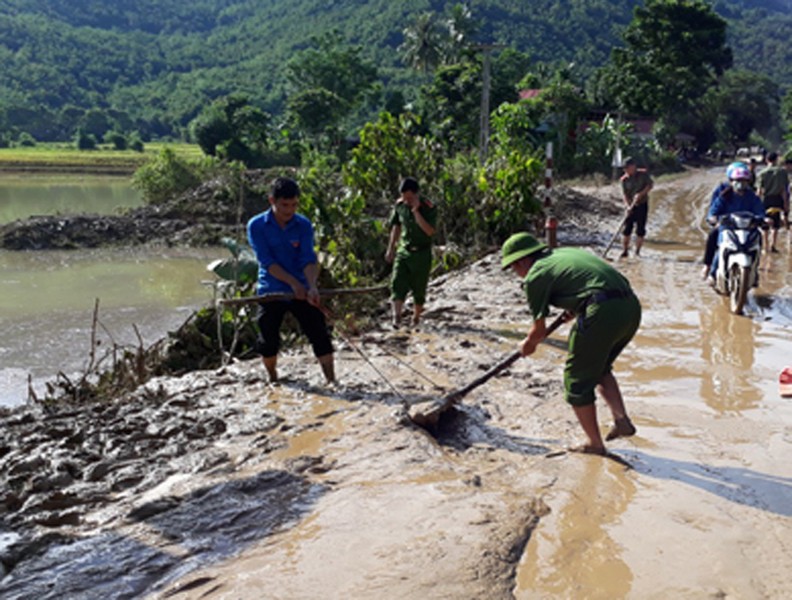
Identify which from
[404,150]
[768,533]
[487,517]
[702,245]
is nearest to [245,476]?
[487,517]

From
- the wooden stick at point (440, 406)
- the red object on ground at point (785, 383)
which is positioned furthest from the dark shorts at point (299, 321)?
the red object on ground at point (785, 383)

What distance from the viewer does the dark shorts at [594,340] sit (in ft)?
13.3

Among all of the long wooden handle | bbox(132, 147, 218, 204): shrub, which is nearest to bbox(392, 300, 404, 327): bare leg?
the long wooden handle

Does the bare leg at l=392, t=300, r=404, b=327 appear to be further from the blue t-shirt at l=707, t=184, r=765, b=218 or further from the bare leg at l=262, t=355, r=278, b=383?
the blue t-shirt at l=707, t=184, r=765, b=218

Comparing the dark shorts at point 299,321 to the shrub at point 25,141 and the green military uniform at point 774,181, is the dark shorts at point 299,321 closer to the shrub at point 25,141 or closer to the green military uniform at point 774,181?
the green military uniform at point 774,181

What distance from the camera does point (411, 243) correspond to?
7.54 metres

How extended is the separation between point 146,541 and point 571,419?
9.31 feet

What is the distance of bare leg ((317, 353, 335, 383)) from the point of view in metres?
5.89

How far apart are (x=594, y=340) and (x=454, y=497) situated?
1129 millimetres

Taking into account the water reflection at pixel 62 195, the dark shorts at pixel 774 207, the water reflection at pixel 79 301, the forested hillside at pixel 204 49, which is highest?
the forested hillside at pixel 204 49

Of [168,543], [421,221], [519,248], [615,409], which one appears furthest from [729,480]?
[421,221]

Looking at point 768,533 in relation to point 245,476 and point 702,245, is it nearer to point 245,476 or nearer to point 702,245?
point 245,476

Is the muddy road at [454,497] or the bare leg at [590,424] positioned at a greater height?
the bare leg at [590,424]

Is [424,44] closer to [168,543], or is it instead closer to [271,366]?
[271,366]
